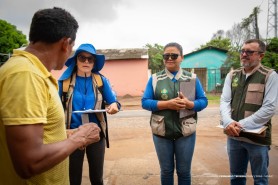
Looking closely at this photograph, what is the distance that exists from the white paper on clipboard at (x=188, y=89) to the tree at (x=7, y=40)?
23.2 m

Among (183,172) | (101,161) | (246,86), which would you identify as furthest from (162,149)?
(246,86)

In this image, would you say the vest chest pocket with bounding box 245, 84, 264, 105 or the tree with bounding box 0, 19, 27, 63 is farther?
the tree with bounding box 0, 19, 27, 63

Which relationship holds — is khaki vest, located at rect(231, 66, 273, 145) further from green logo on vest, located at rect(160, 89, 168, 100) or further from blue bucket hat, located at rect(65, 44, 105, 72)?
blue bucket hat, located at rect(65, 44, 105, 72)

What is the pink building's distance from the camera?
69.1 feet

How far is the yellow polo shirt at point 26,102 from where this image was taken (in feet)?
4.19

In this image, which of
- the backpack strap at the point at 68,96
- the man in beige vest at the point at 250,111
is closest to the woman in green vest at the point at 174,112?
the man in beige vest at the point at 250,111

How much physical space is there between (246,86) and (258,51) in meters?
0.48

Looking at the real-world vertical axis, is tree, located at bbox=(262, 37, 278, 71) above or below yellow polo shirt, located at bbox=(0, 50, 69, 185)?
above

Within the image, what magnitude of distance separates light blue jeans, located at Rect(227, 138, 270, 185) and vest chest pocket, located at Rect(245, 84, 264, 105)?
529 millimetres

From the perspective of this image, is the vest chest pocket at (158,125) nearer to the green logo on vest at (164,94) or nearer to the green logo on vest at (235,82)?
the green logo on vest at (164,94)

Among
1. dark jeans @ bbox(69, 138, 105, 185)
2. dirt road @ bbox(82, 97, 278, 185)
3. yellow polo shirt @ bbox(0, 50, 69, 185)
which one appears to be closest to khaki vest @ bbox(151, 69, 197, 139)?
dark jeans @ bbox(69, 138, 105, 185)

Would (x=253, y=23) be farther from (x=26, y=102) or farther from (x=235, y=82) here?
(x=26, y=102)

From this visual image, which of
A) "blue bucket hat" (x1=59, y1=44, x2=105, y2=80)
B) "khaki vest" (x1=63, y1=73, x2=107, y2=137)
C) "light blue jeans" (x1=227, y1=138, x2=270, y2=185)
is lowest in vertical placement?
"light blue jeans" (x1=227, y1=138, x2=270, y2=185)

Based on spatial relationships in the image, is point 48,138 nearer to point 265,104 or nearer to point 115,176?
point 265,104
